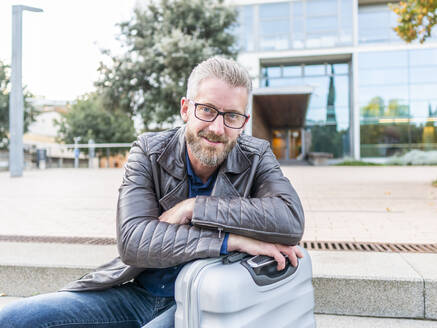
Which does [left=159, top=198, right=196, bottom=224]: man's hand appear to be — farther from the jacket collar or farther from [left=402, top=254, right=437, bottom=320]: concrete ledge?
[left=402, top=254, right=437, bottom=320]: concrete ledge

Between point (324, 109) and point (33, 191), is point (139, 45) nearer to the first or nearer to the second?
point (33, 191)

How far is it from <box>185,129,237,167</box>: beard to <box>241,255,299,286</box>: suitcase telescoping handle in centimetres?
51

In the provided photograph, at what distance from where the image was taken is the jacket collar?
187 cm

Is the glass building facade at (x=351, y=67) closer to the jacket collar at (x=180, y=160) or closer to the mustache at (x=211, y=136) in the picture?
the jacket collar at (x=180, y=160)

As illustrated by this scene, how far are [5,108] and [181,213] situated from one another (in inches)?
947

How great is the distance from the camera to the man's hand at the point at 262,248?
1523 millimetres

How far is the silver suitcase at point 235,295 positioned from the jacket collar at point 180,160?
0.51 metres

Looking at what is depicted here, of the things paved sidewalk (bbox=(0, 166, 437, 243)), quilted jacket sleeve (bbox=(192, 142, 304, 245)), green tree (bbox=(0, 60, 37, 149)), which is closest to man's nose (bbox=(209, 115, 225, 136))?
quilted jacket sleeve (bbox=(192, 142, 304, 245))

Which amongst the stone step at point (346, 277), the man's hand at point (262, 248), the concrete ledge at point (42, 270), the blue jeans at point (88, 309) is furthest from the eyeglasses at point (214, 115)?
the concrete ledge at point (42, 270)

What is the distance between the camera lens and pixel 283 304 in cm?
149

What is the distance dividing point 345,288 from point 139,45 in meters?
14.8

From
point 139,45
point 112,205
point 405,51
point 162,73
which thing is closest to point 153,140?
point 112,205

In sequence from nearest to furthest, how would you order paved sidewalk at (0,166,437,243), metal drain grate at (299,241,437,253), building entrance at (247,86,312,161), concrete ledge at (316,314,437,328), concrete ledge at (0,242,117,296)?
concrete ledge at (316,314,437,328) → concrete ledge at (0,242,117,296) → metal drain grate at (299,241,437,253) → paved sidewalk at (0,166,437,243) → building entrance at (247,86,312,161)

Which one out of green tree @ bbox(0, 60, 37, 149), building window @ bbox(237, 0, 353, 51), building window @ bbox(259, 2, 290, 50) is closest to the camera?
green tree @ bbox(0, 60, 37, 149)
